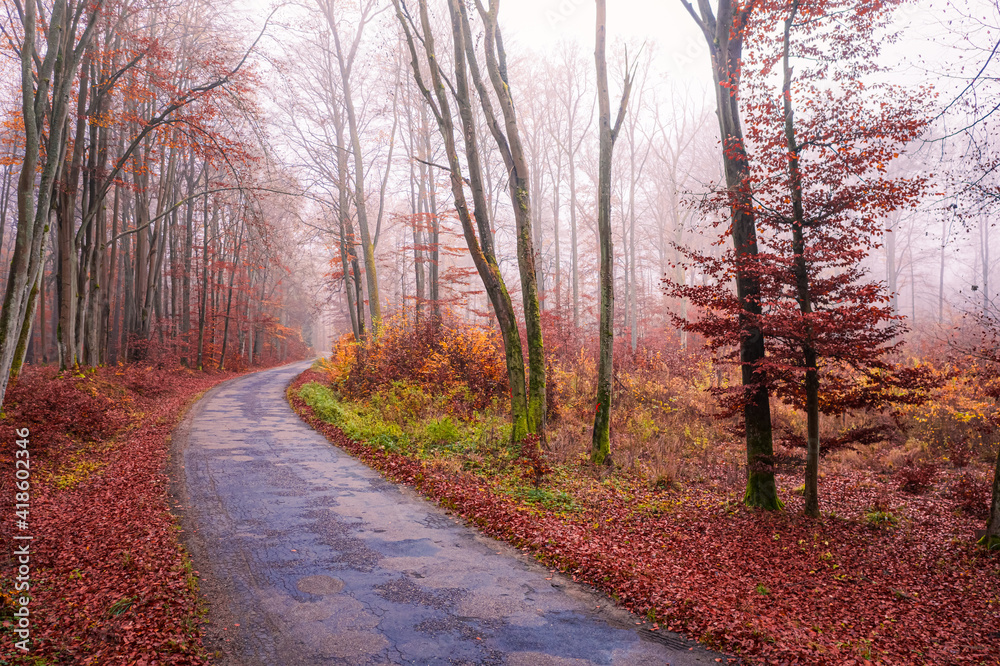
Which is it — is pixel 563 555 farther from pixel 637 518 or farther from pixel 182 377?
pixel 182 377

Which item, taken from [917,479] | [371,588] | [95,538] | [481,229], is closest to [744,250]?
[481,229]

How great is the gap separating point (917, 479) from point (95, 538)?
12.2 m

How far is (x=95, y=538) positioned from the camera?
5.45 meters

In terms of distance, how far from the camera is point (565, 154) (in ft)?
80.5

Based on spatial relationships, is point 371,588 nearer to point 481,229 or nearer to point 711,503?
point 711,503

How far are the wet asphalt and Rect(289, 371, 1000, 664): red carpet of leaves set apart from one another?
0.36 m

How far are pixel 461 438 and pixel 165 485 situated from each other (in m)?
5.05

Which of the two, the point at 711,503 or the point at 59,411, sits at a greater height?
the point at 59,411

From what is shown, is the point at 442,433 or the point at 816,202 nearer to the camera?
the point at 816,202

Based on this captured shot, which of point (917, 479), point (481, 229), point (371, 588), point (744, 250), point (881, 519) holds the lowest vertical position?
point (881, 519)

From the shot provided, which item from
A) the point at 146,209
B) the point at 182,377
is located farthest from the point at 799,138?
the point at 182,377

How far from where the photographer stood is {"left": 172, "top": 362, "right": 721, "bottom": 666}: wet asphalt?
147 inches
